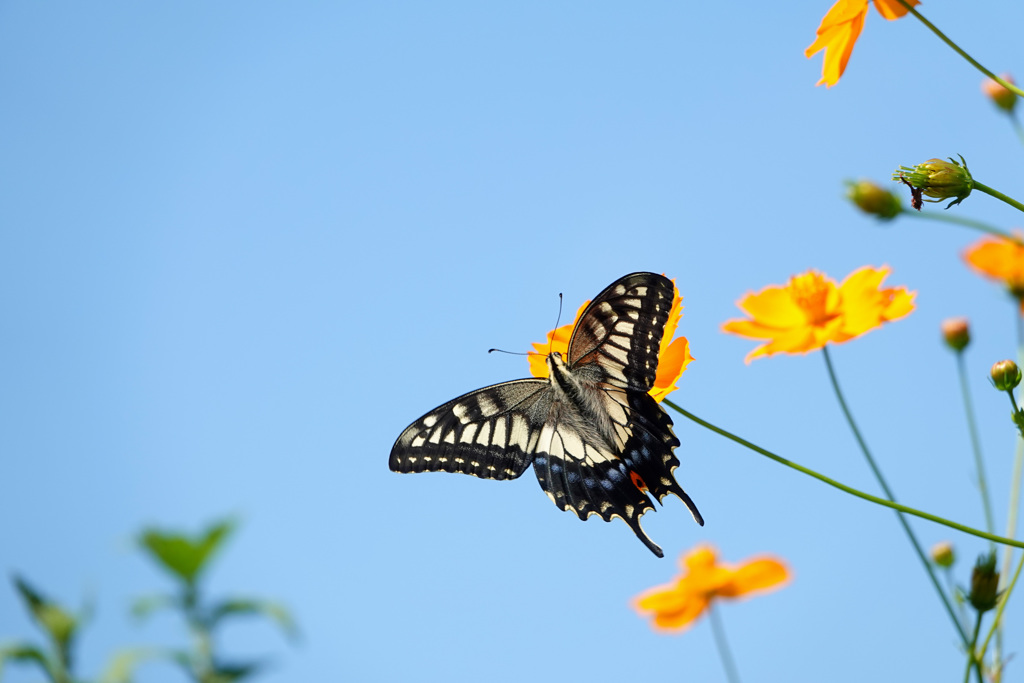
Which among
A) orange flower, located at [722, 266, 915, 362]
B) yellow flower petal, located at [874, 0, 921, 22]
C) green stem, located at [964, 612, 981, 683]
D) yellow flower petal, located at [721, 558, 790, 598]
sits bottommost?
green stem, located at [964, 612, 981, 683]

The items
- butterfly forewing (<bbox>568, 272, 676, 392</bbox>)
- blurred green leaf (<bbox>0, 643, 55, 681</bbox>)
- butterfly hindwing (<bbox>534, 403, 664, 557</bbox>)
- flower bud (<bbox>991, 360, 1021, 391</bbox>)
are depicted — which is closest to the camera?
flower bud (<bbox>991, 360, 1021, 391</bbox>)

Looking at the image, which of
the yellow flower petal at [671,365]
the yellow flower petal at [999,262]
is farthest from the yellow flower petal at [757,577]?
the yellow flower petal at [999,262]

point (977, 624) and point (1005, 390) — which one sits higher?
point (1005, 390)

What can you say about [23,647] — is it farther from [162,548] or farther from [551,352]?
[551,352]

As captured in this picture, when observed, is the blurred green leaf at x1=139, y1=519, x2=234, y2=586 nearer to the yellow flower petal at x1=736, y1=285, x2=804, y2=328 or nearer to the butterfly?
the butterfly

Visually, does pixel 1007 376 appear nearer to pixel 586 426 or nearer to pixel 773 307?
pixel 773 307

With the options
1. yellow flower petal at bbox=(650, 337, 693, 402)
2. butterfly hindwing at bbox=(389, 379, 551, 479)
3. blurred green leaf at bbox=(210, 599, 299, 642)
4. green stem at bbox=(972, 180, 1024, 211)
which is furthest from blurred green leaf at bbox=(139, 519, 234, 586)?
green stem at bbox=(972, 180, 1024, 211)

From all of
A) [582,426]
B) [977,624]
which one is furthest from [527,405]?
[977,624]
